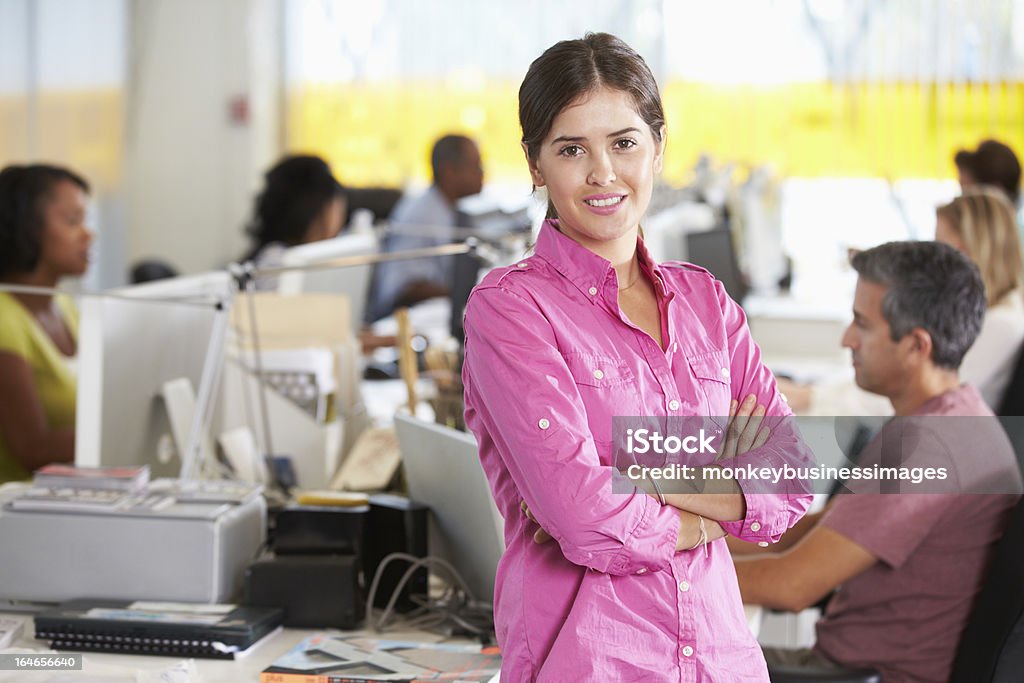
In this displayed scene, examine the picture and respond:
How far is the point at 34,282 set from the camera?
116 inches

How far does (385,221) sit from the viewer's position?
19.2 feet

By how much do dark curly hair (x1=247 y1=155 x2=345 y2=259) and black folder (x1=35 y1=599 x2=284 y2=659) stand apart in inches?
92.0

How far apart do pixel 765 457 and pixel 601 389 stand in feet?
0.69

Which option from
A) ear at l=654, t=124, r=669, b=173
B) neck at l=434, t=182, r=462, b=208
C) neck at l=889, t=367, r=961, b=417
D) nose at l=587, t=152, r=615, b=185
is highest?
neck at l=434, t=182, r=462, b=208

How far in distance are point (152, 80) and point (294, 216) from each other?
10.4ft

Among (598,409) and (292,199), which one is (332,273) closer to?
(292,199)

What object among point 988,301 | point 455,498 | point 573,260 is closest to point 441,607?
point 455,498

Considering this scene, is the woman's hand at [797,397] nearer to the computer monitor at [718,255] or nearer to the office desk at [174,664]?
the computer monitor at [718,255]

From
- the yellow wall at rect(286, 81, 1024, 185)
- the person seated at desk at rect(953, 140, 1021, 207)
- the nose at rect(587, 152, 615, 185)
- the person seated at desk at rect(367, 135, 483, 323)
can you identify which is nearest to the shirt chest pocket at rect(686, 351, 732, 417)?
the nose at rect(587, 152, 615, 185)

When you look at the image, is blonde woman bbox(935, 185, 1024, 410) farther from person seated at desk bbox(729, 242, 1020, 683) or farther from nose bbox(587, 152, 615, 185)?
nose bbox(587, 152, 615, 185)

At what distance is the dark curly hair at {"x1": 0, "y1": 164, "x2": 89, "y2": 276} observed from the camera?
2.91 meters

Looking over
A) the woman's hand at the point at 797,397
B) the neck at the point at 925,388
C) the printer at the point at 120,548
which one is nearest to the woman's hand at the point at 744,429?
the neck at the point at 925,388

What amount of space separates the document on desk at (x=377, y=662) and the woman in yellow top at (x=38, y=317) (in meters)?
1.03

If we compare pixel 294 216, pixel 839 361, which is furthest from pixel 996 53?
pixel 294 216
